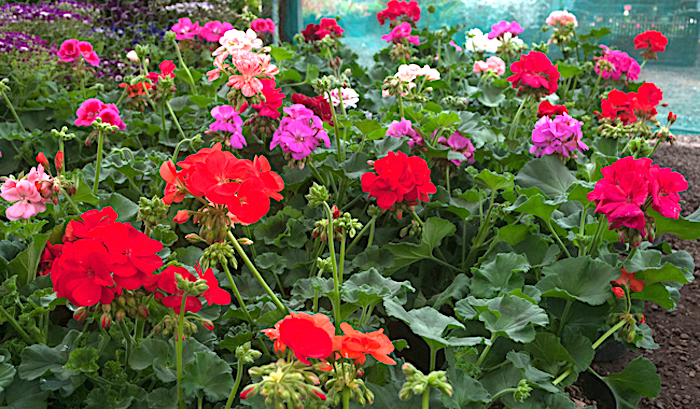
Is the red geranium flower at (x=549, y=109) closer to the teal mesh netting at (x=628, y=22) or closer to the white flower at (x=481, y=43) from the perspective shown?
the white flower at (x=481, y=43)

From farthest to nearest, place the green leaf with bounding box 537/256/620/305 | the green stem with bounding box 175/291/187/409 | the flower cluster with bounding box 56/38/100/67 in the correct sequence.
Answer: the flower cluster with bounding box 56/38/100/67 < the green leaf with bounding box 537/256/620/305 < the green stem with bounding box 175/291/187/409

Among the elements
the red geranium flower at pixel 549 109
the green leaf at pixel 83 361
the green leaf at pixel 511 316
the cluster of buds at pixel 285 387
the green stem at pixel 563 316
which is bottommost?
the green stem at pixel 563 316

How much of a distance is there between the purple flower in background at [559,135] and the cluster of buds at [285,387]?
1381mm

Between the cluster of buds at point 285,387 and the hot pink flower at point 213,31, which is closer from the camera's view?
the cluster of buds at point 285,387

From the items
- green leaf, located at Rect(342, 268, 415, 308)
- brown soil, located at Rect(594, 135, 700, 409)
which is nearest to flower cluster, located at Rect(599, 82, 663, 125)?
brown soil, located at Rect(594, 135, 700, 409)

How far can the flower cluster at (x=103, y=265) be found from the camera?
84 cm

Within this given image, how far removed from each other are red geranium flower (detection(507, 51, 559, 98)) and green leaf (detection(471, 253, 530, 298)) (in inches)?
33.9

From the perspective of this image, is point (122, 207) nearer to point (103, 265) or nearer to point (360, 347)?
point (103, 265)

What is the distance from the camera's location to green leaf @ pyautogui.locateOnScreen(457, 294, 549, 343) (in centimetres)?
109

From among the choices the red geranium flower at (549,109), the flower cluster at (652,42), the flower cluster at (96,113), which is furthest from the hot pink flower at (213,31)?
the flower cluster at (652,42)

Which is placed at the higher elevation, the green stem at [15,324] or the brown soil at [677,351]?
the green stem at [15,324]

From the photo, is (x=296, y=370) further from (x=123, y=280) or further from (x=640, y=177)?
(x=640, y=177)

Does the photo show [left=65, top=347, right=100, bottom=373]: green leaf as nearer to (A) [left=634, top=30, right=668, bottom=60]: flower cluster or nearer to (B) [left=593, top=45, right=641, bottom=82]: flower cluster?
(B) [left=593, top=45, right=641, bottom=82]: flower cluster

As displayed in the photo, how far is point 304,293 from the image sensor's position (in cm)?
133
